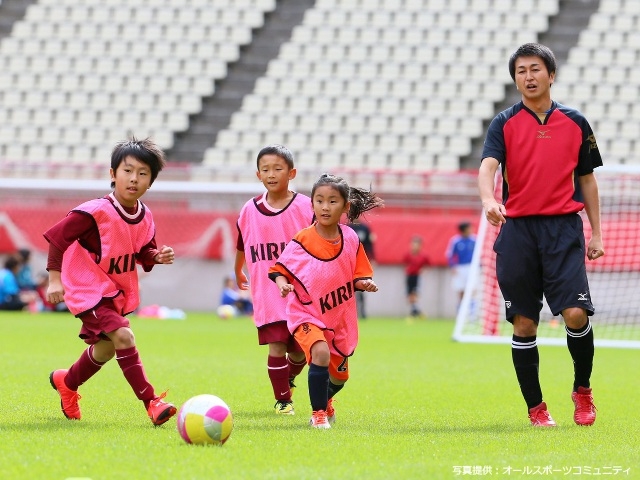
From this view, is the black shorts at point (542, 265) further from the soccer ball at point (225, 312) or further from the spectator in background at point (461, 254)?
the soccer ball at point (225, 312)

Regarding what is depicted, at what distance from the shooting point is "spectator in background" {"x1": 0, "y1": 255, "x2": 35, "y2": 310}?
2062 centimetres

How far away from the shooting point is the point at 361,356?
41.0 feet

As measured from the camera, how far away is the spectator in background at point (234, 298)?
69.8 feet

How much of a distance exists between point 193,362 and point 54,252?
4.89m

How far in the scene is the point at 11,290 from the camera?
2088 cm

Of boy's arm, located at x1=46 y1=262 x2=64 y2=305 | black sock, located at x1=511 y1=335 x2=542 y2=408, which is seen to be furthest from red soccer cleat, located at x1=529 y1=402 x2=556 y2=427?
boy's arm, located at x1=46 y1=262 x2=64 y2=305

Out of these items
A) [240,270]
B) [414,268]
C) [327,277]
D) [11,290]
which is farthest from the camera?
[414,268]

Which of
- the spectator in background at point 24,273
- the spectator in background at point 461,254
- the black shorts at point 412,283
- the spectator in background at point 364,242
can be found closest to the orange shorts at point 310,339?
the spectator in background at point 364,242

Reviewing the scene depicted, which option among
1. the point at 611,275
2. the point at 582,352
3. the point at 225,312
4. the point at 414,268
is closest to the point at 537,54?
the point at 582,352

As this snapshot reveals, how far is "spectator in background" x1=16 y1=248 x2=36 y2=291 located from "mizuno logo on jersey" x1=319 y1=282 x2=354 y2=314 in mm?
15129

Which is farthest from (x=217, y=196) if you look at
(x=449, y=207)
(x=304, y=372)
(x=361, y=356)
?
(x=304, y=372)

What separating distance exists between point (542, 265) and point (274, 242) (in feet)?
6.02

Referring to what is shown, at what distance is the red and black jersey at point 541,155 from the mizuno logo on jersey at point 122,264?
2.14 m

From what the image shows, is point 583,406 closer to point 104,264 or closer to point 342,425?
point 342,425
